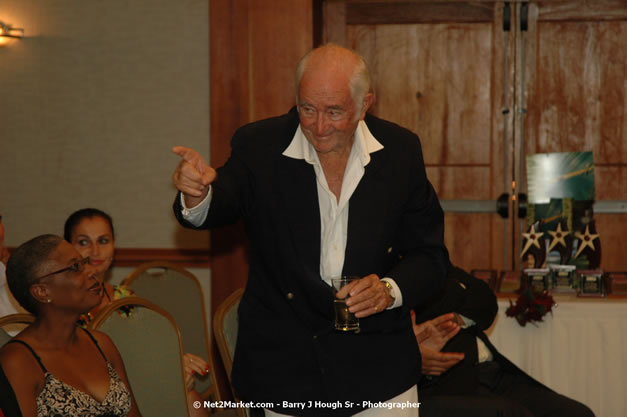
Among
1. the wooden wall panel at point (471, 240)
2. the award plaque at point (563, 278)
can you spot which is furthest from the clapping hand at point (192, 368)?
the wooden wall panel at point (471, 240)

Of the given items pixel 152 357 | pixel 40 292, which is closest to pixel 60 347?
pixel 40 292

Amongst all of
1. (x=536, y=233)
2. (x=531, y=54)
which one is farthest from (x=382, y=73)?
(x=536, y=233)

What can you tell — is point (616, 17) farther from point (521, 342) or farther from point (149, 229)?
point (149, 229)

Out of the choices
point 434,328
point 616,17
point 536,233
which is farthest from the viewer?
point 616,17

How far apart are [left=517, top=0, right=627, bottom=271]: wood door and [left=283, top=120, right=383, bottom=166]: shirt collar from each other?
3.12m

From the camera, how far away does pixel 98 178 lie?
4855 millimetres

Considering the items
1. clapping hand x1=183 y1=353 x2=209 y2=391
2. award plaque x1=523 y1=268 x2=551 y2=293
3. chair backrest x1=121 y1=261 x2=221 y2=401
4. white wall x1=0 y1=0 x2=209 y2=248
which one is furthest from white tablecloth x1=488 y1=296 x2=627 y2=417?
white wall x1=0 y1=0 x2=209 y2=248

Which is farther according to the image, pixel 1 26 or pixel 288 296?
pixel 1 26

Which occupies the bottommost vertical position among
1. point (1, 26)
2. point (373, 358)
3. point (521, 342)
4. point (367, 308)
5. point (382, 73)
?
point (521, 342)

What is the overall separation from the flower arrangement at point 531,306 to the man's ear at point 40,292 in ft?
7.47

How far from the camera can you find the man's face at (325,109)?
1888 millimetres

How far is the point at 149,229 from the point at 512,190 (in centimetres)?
234

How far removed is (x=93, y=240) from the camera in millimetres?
3617

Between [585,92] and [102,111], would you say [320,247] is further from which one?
[585,92]
